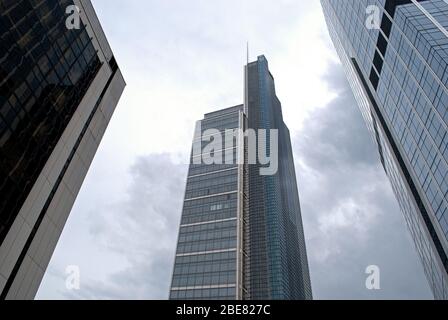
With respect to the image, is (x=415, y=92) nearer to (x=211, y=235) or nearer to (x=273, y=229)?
(x=211, y=235)

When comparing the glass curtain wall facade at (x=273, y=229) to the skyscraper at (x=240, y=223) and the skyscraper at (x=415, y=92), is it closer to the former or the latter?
the skyscraper at (x=240, y=223)

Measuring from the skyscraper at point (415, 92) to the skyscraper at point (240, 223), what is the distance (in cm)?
4252

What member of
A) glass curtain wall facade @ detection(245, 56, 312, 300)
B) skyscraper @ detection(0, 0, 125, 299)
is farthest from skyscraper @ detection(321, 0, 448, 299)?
glass curtain wall facade @ detection(245, 56, 312, 300)

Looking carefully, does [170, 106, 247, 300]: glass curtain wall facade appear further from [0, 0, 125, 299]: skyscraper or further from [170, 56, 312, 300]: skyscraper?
[0, 0, 125, 299]: skyscraper

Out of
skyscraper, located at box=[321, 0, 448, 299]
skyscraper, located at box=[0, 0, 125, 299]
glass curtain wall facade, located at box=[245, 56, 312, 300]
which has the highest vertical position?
glass curtain wall facade, located at box=[245, 56, 312, 300]

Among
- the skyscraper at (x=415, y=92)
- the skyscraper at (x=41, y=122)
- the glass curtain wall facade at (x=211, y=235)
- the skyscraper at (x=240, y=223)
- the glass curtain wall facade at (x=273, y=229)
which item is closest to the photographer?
the skyscraper at (x=41, y=122)

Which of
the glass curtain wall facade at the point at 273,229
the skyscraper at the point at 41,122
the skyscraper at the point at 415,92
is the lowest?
the skyscraper at the point at 41,122

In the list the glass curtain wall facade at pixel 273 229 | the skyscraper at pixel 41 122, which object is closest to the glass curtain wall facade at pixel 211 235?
the glass curtain wall facade at pixel 273 229

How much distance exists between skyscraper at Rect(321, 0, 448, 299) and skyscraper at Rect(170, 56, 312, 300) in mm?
42523

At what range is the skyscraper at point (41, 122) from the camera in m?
21.4

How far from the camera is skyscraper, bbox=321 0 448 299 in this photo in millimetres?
49719

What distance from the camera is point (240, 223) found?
95000 mm
